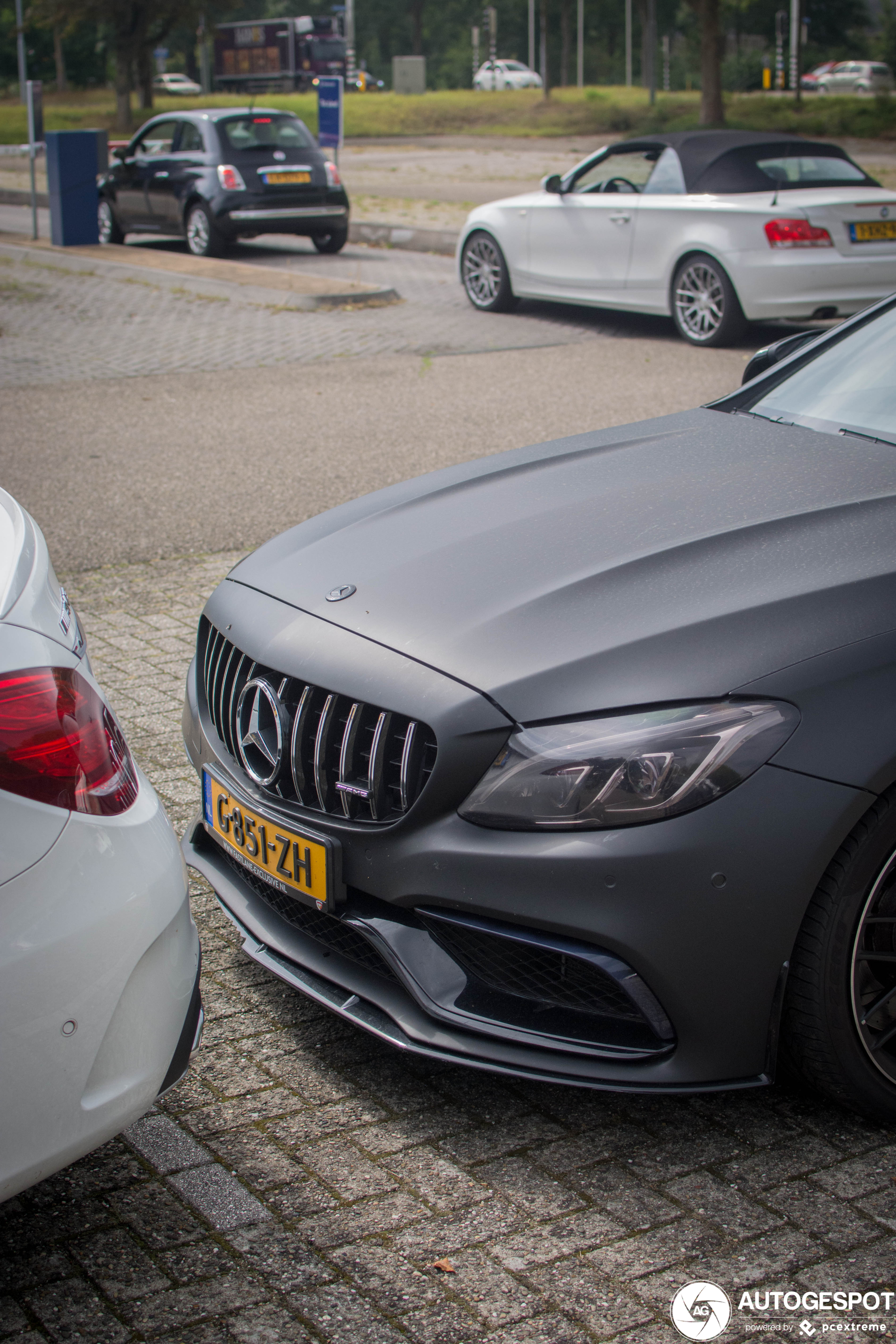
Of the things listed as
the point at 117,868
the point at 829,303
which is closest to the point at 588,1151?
the point at 117,868

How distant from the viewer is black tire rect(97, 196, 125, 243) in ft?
61.3

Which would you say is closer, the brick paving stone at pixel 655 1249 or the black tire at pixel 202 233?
the brick paving stone at pixel 655 1249

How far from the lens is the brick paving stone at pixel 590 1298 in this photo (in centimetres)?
207

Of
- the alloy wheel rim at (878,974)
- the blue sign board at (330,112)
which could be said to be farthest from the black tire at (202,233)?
the alloy wheel rim at (878,974)

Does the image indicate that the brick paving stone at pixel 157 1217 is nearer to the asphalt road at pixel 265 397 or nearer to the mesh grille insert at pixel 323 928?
the mesh grille insert at pixel 323 928

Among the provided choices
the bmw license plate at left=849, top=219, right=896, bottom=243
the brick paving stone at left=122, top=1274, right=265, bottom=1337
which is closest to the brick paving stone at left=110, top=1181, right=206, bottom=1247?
the brick paving stone at left=122, top=1274, right=265, bottom=1337

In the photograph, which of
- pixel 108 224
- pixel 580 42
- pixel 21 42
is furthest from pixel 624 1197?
pixel 580 42

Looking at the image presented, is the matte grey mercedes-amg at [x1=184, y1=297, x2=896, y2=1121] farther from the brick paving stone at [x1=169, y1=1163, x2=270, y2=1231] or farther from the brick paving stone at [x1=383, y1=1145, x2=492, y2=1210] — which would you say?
the brick paving stone at [x1=169, y1=1163, x2=270, y2=1231]

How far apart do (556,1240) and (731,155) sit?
35.9 ft

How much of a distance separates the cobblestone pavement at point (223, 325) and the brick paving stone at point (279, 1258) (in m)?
9.29

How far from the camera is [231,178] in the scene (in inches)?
647

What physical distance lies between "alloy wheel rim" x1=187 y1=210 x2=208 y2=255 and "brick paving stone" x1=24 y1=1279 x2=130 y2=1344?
1639cm

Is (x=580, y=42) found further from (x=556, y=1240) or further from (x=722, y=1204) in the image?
(x=556, y=1240)

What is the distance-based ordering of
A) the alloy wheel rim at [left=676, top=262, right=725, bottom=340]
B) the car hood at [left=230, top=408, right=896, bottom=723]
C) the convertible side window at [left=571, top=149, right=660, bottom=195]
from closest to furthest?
the car hood at [left=230, top=408, right=896, bottom=723] → the alloy wheel rim at [left=676, top=262, right=725, bottom=340] → the convertible side window at [left=571, top=149, right=660, bottom=195]
